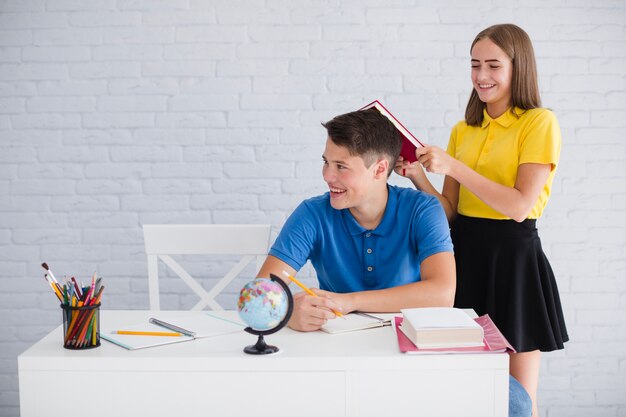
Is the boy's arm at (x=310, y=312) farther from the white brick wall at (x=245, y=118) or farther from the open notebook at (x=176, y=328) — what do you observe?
the white brick wall at (x=245, y=118)

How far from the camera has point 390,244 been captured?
77.0 inches

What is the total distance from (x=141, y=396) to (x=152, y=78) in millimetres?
1789

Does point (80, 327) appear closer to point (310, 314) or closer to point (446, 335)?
point (310, 314)

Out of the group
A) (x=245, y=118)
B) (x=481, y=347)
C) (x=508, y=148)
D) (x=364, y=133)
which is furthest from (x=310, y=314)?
(x=245, y=118)

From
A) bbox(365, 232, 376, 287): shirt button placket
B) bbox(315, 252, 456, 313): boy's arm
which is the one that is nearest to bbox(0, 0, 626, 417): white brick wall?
bbox(365, 232, 376, 287): shirt button placket

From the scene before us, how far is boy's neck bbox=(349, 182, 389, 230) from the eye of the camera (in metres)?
1.98

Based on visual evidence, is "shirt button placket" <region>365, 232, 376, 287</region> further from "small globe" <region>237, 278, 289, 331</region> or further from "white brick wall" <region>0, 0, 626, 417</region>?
"white brick wall" <region>0, 0, 626, 417</region>

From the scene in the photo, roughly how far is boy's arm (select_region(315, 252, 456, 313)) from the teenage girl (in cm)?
33

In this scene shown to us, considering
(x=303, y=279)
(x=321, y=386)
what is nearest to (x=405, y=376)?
(x=321, y=386)

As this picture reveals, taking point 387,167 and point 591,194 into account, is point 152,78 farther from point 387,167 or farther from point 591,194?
point 591,194

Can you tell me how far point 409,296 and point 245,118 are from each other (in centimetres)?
137

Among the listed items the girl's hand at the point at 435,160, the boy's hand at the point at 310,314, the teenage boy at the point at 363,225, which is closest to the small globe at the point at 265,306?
the boy's hand at the point at 310,314

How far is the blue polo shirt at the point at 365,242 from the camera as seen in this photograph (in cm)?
195

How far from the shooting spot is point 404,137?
2.04 m
